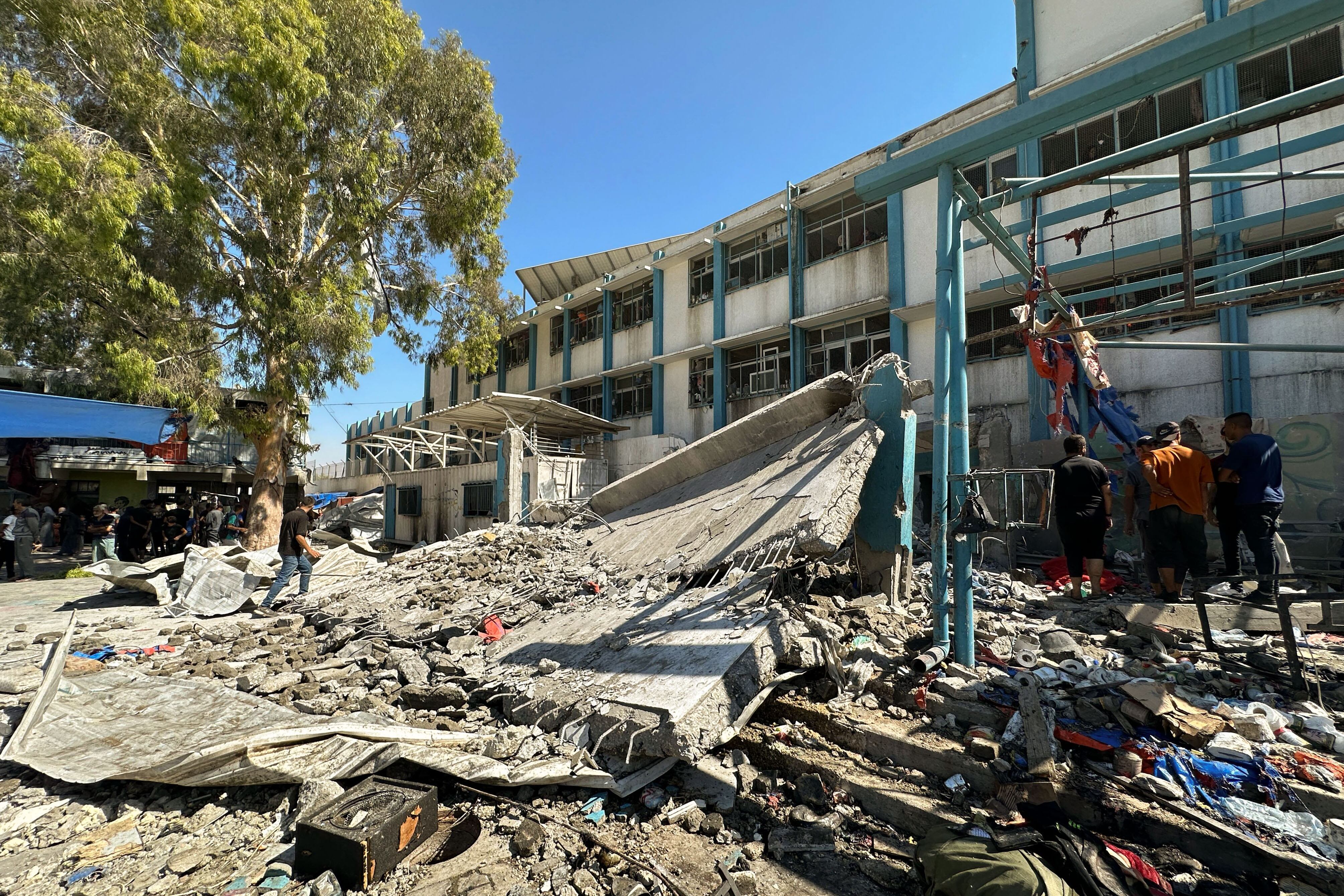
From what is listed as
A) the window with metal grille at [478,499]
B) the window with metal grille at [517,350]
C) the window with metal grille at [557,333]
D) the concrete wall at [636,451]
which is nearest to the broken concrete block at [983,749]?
the concrete wall at [636,451]

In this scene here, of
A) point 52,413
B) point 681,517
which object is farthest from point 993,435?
point 52,413

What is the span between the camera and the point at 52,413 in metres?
10.1

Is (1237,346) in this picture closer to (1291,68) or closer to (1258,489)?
(1258,489)

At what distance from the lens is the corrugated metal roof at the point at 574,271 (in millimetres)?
20047

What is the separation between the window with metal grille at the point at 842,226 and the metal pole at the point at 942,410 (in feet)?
30.1

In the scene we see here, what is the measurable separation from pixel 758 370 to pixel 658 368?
3.54 meters

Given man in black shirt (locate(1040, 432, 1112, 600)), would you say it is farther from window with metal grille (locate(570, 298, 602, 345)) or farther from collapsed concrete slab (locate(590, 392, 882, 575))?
window with metal grille (locate(570, 298, 602, 345))

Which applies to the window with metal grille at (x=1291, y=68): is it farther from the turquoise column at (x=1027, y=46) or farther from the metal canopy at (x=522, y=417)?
the metal canopy at (x=522, y=417)

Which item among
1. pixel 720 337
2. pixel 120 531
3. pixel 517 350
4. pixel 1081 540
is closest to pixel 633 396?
pixel 720 337

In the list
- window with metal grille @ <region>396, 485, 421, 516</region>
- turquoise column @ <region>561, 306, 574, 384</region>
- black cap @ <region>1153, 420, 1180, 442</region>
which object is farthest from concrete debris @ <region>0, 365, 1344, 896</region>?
turquoise column @ <region>561, 306, 574, 384</region>

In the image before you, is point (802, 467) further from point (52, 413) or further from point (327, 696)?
point (52, 413)

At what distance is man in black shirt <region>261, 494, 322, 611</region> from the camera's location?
7.96 metres

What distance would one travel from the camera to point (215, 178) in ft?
41.8

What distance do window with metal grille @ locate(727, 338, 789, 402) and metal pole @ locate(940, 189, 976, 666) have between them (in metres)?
10.1
